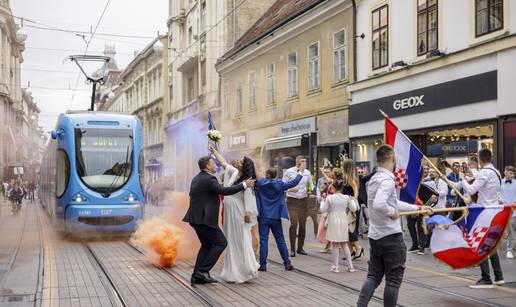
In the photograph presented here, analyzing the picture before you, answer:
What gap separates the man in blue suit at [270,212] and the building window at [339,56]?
1277 centimetres

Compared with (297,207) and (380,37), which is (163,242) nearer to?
(297,207)

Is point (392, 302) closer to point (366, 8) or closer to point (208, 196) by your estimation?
point (208, 196)

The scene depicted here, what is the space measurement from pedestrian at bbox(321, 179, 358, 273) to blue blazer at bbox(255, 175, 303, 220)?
28.4 inches

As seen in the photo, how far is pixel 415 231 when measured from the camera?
12.9 meters

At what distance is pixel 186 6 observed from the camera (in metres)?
45.6

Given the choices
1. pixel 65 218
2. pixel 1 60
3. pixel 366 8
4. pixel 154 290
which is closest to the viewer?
pixel 154 290

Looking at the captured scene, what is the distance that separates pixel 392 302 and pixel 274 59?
2291 centimetres

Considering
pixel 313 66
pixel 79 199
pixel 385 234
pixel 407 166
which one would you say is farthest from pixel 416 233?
pixel 313 66

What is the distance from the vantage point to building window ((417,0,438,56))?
17828mm

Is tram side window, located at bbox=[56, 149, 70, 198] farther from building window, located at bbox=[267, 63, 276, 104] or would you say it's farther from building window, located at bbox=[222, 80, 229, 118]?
building window, located at bbox=[222, 80, 229, 118]

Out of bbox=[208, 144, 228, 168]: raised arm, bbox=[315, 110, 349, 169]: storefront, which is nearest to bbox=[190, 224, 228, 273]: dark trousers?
bbox=[208, 144, 228, 168]: raised arm

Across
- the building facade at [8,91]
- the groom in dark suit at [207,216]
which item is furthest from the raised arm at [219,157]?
the building facade at [8,91]

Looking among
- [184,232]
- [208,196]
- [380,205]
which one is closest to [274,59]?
[184,232]

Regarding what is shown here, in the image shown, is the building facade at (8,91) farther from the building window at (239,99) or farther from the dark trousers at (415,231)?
the dark trousers at (415,231)
